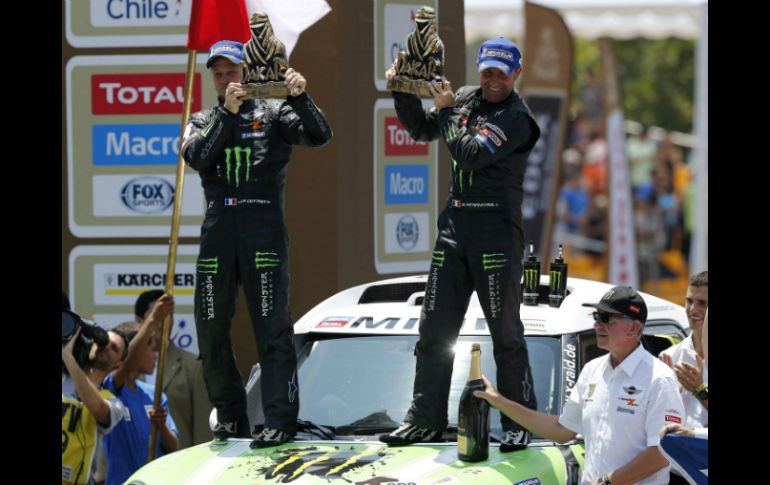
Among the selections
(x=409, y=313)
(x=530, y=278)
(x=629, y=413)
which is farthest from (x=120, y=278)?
(x=629, y=413)

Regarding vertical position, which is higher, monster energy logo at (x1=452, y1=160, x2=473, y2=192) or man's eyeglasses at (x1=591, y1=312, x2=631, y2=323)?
monster energy logo at (x1=452, y1=160, x2=473, y2=192)

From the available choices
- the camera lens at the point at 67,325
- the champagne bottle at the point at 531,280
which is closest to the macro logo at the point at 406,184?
the champagne bottle at the point at 531,280

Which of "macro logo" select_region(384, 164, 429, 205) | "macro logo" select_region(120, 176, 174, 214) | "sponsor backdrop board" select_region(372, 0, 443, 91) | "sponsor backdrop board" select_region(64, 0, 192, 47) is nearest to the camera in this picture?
"sponsor backdrop board" select_region(64, 0, 192, 47)

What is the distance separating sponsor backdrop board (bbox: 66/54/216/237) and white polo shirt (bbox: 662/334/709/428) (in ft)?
13.9

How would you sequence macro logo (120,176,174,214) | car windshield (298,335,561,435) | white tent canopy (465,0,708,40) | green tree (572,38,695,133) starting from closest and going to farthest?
car windshield (298,335,561,435), macro logo (120,176,174,214), white tent canopy (465,0,708,40), green tree (572,38,695,133)

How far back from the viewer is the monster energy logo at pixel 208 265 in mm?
6590

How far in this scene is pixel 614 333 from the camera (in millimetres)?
5688

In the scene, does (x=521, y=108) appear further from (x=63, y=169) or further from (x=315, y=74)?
(x=63, y=169)

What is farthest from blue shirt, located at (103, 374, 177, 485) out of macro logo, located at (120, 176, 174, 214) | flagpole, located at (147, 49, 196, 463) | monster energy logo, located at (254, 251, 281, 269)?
macro logo, located at (120, 176, 174, 214)

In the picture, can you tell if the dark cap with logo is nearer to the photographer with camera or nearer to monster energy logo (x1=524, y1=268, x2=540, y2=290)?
monster energy logo (x1=524, y1=268, x2=540, y2=290)

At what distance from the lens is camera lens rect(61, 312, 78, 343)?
23.1ft

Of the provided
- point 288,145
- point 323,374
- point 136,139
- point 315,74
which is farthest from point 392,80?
point 136,139

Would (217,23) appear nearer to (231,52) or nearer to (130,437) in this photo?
(231,52)
